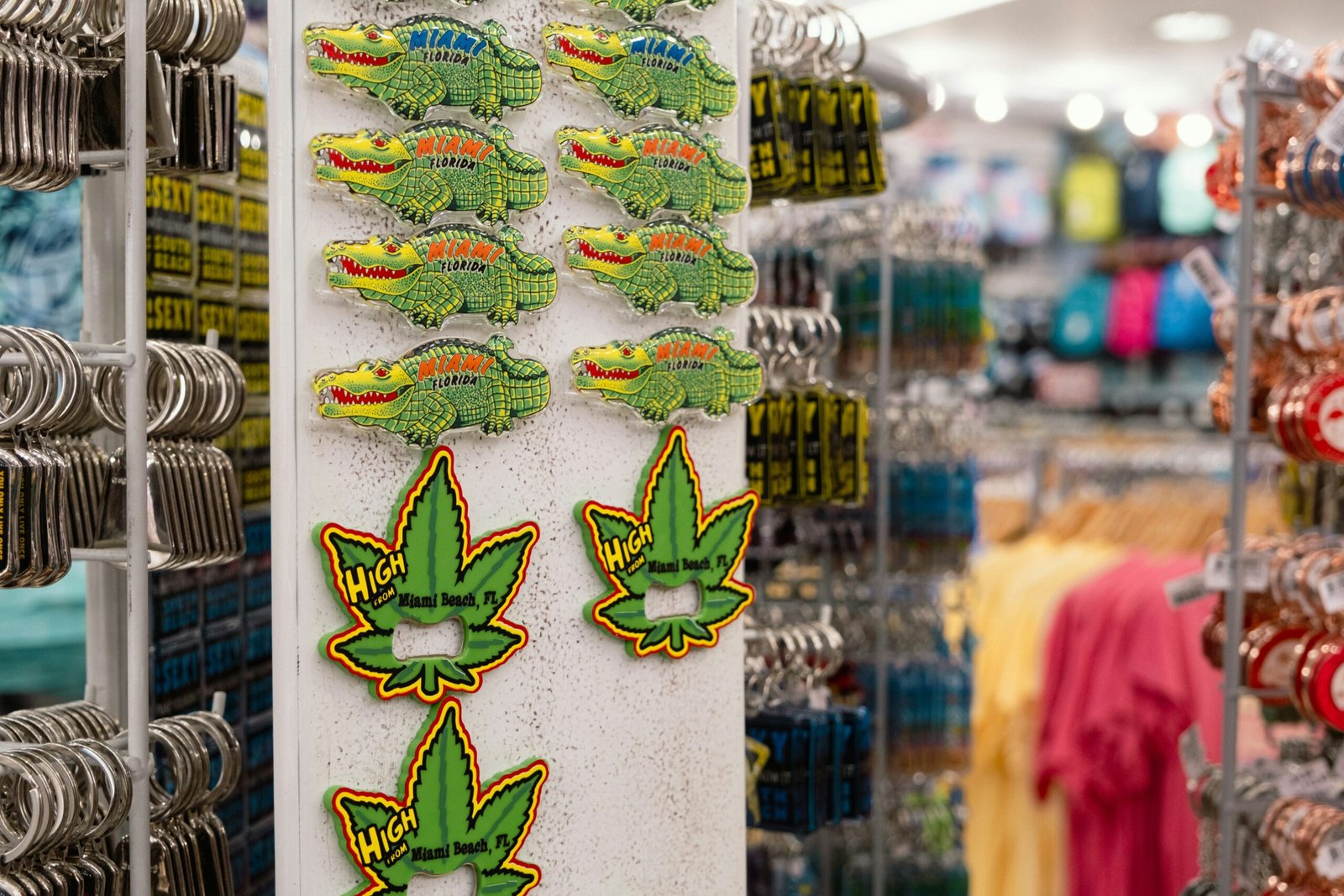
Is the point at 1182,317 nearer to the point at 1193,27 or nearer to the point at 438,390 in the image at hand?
the point at 1193,27

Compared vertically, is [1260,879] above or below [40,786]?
below

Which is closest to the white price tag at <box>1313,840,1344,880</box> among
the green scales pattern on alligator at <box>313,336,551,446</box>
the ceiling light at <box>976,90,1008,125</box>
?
the green scales pattern on alligator at <box>313,336,551,446</box>

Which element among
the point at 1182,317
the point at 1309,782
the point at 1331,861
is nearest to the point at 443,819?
the point at 1331,861

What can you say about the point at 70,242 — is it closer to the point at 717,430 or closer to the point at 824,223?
the point at 824,223

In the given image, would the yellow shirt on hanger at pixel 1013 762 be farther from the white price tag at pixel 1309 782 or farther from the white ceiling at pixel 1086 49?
the white ceiling at pixel 1086 49

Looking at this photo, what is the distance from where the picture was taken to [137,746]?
1324 mm

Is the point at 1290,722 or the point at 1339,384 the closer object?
the point at 1339,384

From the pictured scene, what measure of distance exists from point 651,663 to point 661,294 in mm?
406

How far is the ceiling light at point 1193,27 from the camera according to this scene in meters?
5.04

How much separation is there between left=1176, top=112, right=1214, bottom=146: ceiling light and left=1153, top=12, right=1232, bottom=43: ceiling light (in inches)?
11.9

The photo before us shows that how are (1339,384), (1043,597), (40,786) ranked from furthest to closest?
(1043,597)
(1339,384)
(40,786)

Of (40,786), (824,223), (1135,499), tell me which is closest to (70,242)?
(824,223)

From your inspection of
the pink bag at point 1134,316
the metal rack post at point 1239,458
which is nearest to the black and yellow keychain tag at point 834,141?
the metal rack post at point 1239,458

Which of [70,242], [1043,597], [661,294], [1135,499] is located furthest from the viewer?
[1135,499]
